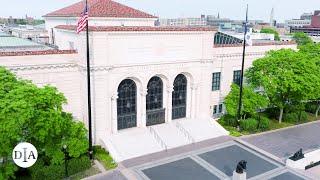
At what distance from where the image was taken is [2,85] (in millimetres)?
22594

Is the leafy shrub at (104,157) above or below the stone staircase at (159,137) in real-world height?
below

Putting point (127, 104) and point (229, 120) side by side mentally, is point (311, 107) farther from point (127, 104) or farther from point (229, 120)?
point (127, 104)

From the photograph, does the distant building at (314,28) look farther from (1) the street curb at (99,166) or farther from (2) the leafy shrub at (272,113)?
(1) the street curb at (99,166)

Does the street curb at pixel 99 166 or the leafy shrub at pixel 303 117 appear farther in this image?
the leafy shrub at pixel 303 117

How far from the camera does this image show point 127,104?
34688mm

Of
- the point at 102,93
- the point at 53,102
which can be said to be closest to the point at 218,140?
the point at 102,93

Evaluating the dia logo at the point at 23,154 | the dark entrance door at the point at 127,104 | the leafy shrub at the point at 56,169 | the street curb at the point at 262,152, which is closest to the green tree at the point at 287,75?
the street curb at the point at 262,152

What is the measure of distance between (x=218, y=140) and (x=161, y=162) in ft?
27.1

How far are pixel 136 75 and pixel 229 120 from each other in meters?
13.7

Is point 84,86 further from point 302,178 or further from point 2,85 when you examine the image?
point 302,178

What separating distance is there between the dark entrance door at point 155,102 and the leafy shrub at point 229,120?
8.35m

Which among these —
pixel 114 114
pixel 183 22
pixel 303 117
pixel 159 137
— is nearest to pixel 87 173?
pixel 114 114

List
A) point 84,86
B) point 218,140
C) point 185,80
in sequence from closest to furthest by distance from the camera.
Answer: point 84,86 → point 218,140 → point 185,80

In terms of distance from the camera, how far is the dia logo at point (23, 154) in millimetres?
20578
